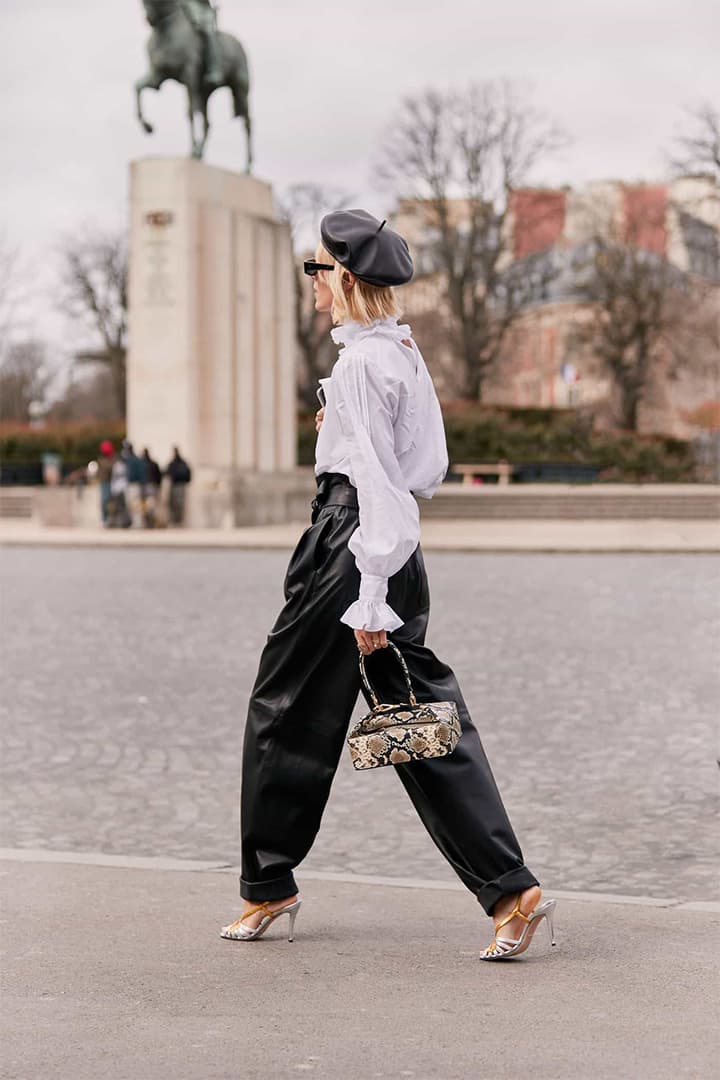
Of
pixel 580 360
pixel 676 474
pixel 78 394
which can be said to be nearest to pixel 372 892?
pixel 676 474

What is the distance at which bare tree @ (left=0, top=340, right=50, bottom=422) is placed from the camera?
89688 mm

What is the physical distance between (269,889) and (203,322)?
33758 mm

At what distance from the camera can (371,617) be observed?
4309 mm

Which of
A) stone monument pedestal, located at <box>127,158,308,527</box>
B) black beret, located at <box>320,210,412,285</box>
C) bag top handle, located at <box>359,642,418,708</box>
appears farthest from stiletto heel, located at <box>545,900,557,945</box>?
stone monument pedestal, located at <box>127,158,308,527</box>

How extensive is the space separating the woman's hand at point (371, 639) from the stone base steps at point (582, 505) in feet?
118

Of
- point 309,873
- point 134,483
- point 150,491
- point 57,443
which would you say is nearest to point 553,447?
point 57,443

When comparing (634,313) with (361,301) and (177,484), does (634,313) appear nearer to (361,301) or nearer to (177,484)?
(177,484)

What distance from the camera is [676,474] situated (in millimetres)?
53531

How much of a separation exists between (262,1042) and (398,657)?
103 cm

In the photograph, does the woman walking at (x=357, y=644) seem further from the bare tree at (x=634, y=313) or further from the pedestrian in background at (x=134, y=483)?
the bare tree at (x=634, y=313)

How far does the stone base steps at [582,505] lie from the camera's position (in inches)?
1601

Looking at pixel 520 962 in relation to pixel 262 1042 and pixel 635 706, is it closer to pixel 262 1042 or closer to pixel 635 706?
pixel 262 1042

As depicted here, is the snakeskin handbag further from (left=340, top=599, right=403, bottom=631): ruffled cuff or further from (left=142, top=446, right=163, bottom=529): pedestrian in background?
(left=142, top=446, right=163, bottom=529): pedestrian in background

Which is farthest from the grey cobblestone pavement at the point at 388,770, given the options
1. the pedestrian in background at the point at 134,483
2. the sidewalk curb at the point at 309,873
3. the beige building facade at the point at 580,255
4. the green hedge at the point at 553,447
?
the beige building facade at the point at 580,255
